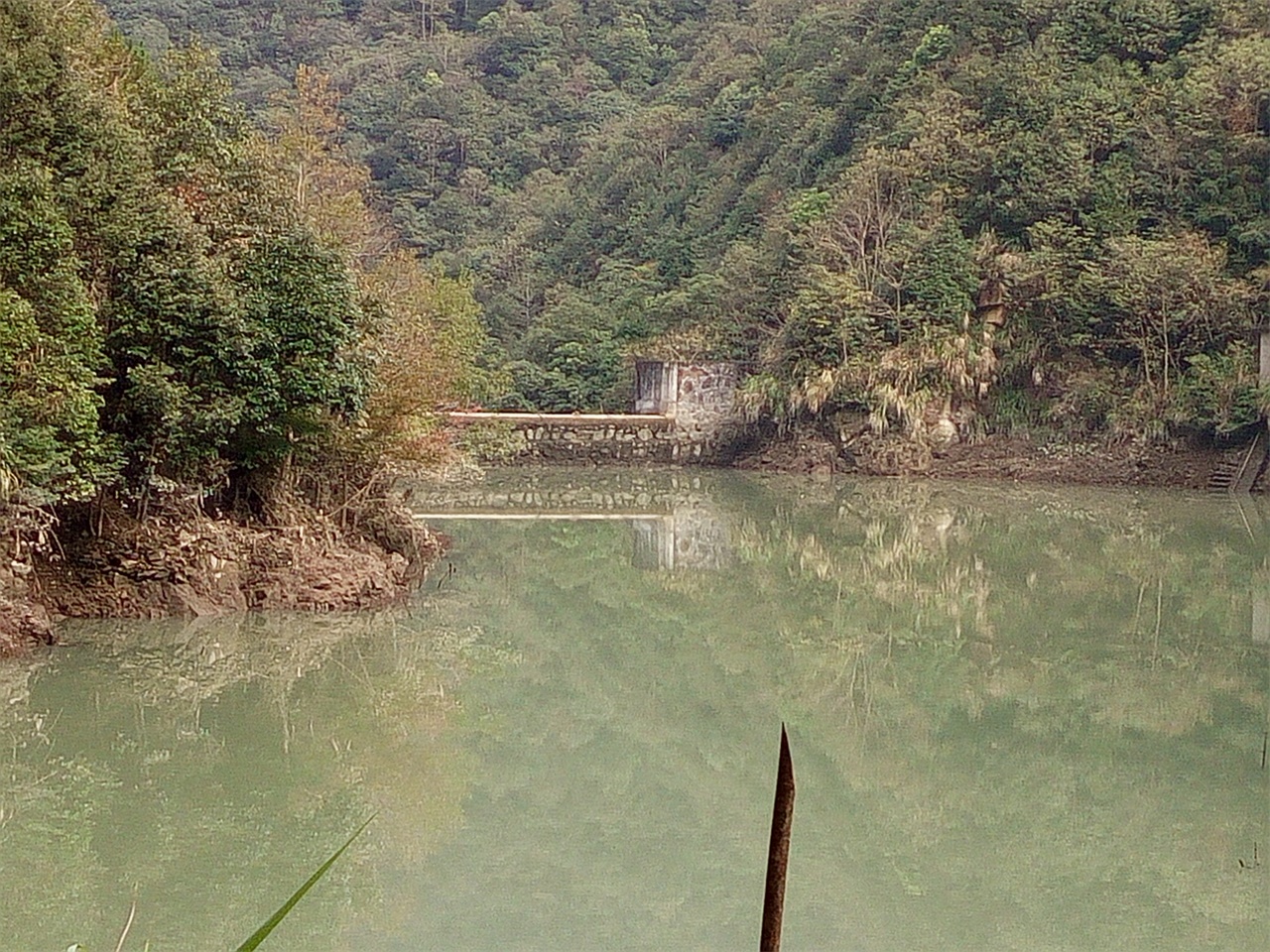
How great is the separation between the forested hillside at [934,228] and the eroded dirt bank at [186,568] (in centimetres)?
1719

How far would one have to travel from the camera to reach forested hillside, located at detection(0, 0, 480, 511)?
8.92 metres

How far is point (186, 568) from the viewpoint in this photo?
10.1 meters

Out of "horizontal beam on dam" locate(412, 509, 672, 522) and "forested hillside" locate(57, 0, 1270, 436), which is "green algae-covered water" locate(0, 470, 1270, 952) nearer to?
"horizontal beam on dam" locate(412, 509, 672, 522)

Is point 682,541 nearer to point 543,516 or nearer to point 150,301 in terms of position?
point 543,516

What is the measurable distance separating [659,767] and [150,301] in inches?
179

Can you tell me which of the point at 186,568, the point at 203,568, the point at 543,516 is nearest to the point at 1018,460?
the point at 543,516

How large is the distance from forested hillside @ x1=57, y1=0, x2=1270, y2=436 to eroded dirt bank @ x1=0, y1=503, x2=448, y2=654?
17.2 metres

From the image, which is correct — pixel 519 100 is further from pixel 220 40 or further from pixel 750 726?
pixel 750 726

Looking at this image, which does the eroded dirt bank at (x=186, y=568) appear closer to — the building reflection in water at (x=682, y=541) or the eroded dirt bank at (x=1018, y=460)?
the building reflection in water at (x=682, y=541)

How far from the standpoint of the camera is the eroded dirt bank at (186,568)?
9938 millimetres

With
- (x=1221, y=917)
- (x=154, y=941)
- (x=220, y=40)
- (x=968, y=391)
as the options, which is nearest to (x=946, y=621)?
(x=1221, y=917)

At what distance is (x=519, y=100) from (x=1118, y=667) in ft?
130

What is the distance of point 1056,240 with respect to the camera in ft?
88.1

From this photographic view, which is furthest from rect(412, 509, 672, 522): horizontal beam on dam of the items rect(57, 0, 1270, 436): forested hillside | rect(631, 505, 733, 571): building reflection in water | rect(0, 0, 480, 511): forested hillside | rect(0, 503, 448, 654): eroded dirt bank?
rect(57, 0, 1270, 436): forested hillside
